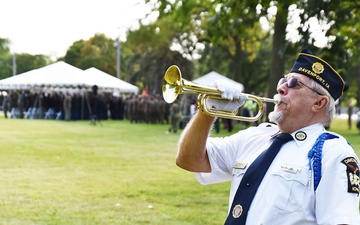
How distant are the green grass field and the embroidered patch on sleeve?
4.35m

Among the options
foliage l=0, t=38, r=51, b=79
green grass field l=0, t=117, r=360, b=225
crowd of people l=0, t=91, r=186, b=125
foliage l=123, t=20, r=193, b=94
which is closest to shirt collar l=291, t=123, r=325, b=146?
green grass field l=0, t=117, r=360, b=225

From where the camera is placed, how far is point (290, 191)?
2.87 meters

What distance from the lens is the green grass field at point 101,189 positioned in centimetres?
724

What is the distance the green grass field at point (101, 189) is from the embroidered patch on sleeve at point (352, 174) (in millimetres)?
4353

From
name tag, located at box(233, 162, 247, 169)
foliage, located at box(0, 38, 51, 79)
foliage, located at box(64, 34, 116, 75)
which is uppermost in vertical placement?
foliage, located at box(64, 34, 116, 75)

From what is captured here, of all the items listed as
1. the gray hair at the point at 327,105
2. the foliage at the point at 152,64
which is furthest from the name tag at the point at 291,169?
the foliage at the point at 152,64

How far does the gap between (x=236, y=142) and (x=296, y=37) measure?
A: 649 cm

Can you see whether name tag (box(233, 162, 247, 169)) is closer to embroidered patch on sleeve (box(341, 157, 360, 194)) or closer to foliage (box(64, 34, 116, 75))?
embroidered patch on sleeve (box(341, 157, 360, 194))

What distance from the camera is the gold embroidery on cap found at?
310 centimetres

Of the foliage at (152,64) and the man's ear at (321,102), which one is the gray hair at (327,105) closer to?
the man's ear at (321,102)

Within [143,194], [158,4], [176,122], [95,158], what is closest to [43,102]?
[176,122]

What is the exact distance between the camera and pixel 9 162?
12.0 meters

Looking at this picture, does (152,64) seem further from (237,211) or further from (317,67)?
(237,211)

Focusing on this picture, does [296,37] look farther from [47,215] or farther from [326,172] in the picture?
[326,172]
